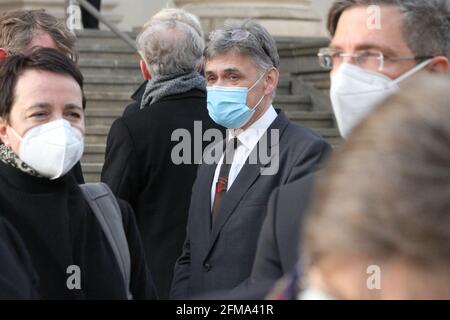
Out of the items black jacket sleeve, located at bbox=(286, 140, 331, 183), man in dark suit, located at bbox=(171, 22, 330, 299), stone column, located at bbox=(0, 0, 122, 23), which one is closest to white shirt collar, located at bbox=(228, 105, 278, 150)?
man in dark suit, located at bbox=(171, 22, 330, 299)

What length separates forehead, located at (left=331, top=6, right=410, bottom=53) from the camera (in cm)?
331

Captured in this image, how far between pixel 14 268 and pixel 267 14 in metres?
10.8

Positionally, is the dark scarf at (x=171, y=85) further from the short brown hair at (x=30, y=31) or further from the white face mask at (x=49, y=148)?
the white face mask at (x=49, y=148)

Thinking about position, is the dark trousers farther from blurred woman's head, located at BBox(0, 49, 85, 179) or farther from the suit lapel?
blurred woman's head, located at BBox(0, 49, 85, 179)

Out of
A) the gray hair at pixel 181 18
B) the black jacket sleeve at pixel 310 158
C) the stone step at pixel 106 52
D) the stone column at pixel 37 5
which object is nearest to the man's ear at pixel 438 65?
the black jacket sleeve at pixel 310 158

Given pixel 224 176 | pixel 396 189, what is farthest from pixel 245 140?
pixel 396 189

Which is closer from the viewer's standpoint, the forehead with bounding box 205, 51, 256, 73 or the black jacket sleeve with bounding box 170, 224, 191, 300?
the black jacket sleeve with bounding box 170, 224, 191, 300

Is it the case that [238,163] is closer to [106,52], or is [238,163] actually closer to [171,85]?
[171,85]

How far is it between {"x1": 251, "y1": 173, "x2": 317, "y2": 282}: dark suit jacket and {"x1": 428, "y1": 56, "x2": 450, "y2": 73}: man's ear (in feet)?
1.95

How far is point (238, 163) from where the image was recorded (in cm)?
438

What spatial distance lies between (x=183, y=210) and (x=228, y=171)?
93 cm

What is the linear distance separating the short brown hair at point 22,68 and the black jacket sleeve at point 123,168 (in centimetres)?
161

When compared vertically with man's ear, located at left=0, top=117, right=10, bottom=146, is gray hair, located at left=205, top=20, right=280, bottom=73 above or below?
above

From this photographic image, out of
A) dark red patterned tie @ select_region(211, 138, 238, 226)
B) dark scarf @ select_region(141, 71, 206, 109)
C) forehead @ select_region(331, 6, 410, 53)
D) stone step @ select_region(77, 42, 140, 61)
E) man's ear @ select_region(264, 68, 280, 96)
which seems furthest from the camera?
stone step @ select_region(77, 42, 140, 61)
